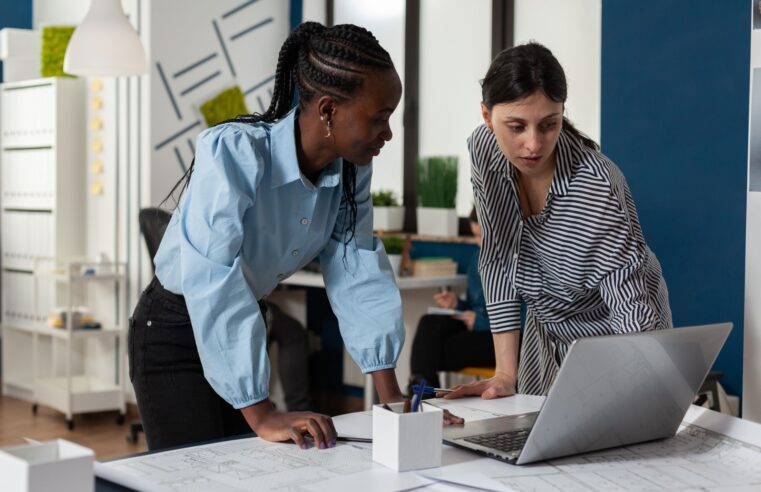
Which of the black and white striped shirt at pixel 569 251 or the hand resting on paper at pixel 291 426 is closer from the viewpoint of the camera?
the hand resting on paper at pixel 291 426

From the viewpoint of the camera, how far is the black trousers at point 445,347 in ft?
13.3

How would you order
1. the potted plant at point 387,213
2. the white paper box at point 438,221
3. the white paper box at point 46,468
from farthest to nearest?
the potted plant at point 387,213 → the white paper box at point 438,221 → the white paper box at point 46,468

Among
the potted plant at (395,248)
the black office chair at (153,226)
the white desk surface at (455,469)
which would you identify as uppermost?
the black office chair at (153,226)

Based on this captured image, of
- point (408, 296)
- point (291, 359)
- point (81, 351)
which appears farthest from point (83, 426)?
point (408, 296)

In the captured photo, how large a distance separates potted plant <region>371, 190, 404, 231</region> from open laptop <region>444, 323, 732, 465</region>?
11.0ft

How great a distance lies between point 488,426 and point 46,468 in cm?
71

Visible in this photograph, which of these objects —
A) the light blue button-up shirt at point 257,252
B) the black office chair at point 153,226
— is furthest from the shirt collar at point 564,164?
→ the black office chair at point 153,226

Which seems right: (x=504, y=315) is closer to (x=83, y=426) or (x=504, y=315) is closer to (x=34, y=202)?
(x=83, y=426)

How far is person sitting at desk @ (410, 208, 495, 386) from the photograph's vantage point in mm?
4078

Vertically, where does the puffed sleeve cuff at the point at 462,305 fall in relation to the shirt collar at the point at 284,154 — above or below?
below

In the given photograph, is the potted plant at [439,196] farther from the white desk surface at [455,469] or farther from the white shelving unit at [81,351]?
the white desk surface at [455,469]

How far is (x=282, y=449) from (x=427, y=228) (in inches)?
133

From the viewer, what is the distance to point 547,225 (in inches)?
72.7

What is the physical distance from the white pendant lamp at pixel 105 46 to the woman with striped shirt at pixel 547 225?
255 centimetres
